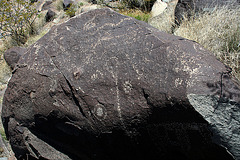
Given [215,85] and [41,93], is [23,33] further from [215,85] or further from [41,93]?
[215,85]

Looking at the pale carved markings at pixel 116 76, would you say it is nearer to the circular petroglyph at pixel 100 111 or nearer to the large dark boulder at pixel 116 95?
the large dark boulder at pixel 116 95

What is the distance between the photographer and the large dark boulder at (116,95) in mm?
1813

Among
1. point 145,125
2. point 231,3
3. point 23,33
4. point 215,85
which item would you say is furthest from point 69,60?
point 23,33

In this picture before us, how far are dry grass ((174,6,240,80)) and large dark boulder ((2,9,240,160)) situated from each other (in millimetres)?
1774

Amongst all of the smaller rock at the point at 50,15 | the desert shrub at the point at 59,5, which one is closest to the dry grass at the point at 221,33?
the smaller rock at the point at 50,15

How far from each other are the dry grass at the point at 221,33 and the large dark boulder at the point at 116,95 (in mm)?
1774

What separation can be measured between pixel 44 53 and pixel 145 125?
3.88ft

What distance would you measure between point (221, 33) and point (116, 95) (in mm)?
2593

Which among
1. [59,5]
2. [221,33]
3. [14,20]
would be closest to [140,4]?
[14,20]

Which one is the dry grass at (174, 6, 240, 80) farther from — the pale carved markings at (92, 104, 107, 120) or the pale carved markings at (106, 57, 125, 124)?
→ the pale carved markings at (92, 104, 107, 120)

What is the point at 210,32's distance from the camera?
13.0 ft

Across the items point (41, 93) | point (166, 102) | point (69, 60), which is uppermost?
point (69, 60)

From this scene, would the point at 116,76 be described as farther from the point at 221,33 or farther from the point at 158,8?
the point at 158,8

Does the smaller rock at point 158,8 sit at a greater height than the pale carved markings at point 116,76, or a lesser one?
lesser
